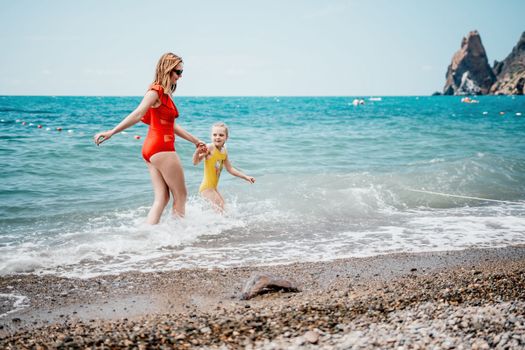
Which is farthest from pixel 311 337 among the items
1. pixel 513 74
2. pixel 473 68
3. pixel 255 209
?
pixel 473 68

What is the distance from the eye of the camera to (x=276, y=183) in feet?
36.3

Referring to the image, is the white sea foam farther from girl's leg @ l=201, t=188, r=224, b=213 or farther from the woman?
the woman

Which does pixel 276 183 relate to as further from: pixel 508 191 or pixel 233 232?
pixel 508 191

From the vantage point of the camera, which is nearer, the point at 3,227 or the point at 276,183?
the point at 3,227

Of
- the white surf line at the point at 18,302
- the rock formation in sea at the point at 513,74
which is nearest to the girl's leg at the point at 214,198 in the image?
the white surf line at the point at 18,302

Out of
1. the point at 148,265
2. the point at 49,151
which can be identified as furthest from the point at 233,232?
the point at 49,151

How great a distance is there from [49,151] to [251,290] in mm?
12419

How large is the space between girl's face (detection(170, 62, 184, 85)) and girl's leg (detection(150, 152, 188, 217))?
3.15 feet

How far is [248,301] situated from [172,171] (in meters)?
2.48

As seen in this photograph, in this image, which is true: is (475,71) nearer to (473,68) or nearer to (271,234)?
(473,68)

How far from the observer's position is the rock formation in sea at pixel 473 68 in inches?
6319

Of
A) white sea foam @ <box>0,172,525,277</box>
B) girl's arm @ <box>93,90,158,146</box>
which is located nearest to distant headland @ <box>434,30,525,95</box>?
white sea foam @ <box>0,172,525,277</box>

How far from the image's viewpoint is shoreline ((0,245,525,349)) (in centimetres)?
318

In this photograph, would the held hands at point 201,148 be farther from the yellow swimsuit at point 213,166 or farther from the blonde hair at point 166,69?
the blonde hair at point 166,69
